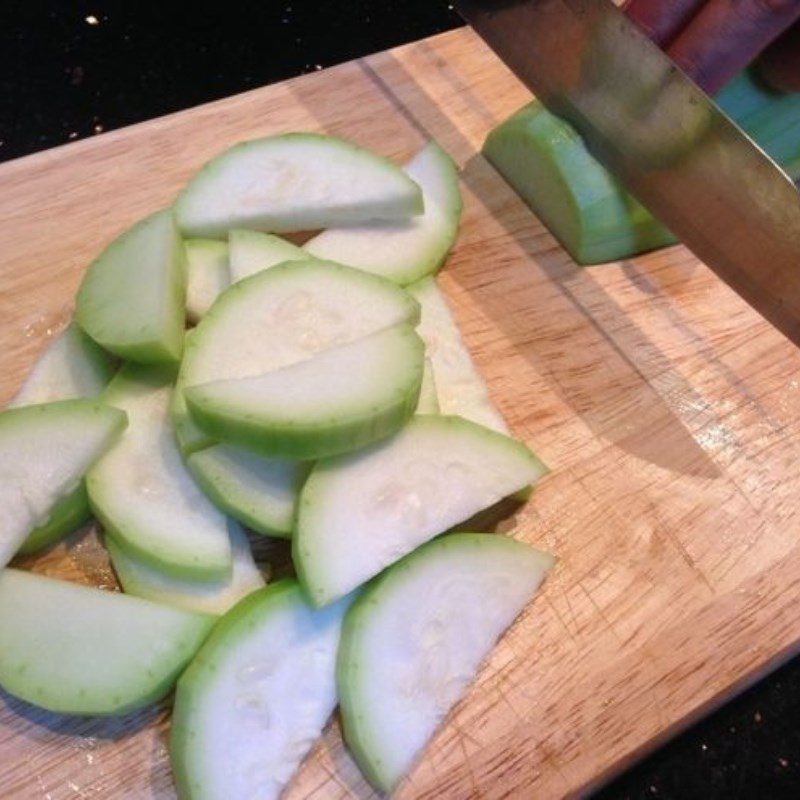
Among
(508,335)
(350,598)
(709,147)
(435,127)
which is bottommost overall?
(350,598)

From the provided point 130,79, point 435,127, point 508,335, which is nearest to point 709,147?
point 508,335

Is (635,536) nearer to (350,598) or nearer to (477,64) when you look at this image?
(350,598)

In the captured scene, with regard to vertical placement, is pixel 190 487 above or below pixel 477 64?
below

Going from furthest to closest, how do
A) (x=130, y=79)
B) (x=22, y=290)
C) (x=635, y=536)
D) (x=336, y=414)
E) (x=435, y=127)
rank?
(x=130, y=79) → (x=435, y=127) → (x=22, y=290) → (x=635, y=536) → (x=336, y=414)

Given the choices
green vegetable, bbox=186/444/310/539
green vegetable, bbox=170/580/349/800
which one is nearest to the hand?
green vegetable, bbox=186/444/310/539

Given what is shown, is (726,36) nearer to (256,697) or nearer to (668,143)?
(668,143)

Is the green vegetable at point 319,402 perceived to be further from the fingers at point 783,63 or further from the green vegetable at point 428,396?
the fingers at point 783,63

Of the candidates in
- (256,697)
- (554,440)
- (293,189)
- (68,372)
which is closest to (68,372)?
(68,372)
